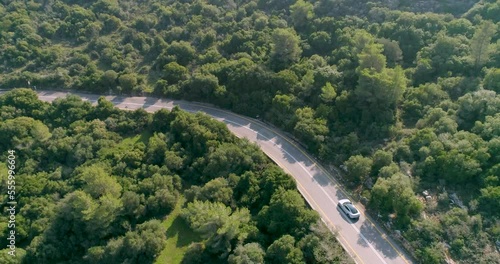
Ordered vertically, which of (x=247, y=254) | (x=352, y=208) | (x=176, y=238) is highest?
(x=352, y=208)

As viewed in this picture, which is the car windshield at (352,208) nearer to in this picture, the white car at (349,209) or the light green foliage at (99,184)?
the white car at (349,209)

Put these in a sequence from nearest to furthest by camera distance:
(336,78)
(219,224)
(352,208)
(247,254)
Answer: (247,254) < (219,224) < (352,208) < (336,78)

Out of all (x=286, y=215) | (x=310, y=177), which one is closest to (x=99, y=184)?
(x=286, y=215)

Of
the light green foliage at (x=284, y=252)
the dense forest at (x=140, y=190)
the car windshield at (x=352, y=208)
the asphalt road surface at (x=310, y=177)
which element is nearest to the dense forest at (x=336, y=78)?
the dense forest at (x=140, y=190)

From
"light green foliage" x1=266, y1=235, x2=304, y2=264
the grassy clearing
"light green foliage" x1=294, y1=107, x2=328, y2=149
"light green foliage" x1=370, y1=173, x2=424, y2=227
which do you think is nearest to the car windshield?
"light green foliage" x1=370, y1=173, x2=424, y2=227

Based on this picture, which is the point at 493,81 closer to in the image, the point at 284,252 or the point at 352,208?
the point at 352,208

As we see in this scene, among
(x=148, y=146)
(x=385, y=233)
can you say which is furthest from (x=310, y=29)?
(x=385, y=233)

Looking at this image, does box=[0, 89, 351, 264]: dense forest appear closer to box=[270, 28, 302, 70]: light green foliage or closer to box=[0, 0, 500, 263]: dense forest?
box=[0, 0, 500, 263]: dense forest
